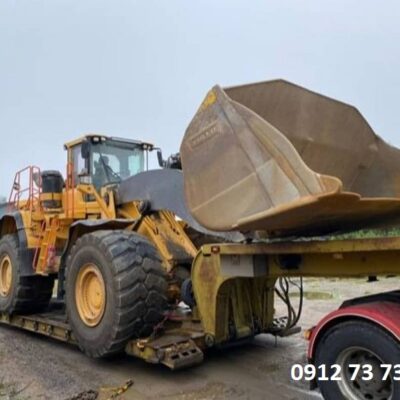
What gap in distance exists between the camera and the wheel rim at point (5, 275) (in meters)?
7.21

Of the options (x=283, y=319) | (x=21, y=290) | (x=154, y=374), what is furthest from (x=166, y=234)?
(x=21, y=290)

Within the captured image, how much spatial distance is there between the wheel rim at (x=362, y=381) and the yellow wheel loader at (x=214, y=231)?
30mm

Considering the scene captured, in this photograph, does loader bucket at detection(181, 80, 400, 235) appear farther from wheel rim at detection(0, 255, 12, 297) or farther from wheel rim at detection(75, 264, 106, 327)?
wheel rim at detection(0, 255, 12, 297)

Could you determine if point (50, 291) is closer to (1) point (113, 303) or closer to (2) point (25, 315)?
(2) point (25, 315)

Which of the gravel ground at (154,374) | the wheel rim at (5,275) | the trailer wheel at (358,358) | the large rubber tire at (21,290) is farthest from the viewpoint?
the wheel rim at (5,275)

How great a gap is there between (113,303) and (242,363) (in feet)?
5.28

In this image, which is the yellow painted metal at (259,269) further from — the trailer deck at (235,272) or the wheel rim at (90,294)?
the wheel rim at (90,294)

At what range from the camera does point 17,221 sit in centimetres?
727

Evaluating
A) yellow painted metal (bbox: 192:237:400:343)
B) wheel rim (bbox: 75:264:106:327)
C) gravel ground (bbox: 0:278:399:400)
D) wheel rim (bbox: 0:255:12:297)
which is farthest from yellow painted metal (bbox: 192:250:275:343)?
wheel rim (bbox: 0:255:12:297)

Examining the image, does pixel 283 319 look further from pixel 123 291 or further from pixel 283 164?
pixel 283 164

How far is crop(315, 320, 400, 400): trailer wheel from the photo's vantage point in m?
3.00

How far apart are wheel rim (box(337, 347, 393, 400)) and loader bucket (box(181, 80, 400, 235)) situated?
0.90 m

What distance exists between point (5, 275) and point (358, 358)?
577 cm

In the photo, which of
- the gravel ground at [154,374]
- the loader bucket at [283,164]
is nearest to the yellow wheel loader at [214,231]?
the loader bucket at [283,164]
